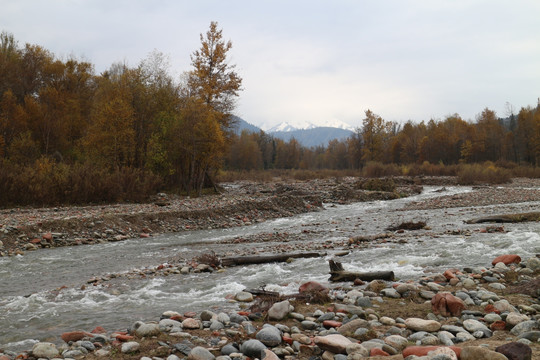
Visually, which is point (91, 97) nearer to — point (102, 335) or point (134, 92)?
point (134, 92)

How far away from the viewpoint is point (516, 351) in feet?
10.8

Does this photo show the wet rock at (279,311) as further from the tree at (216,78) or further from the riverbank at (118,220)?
the tree at (216,78)

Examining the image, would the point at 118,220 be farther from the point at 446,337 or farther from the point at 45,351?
the point at 446,337

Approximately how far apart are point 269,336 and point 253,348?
0.34m

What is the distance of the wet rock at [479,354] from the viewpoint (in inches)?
127

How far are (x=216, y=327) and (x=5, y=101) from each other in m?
32.2

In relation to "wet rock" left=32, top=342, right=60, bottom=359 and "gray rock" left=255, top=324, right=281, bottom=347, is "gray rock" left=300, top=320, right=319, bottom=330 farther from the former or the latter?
"wet rock" left=32, top=342, right=60, bottom=359

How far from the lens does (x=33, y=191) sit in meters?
20.3

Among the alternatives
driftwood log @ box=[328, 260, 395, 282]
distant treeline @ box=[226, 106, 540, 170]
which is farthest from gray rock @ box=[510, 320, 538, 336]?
distant treeline @ box=[226, 106, 540, 170]

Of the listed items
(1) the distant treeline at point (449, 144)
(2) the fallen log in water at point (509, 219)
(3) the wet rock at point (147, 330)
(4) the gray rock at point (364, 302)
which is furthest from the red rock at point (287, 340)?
(1) the distant treeline at point (449, 144)

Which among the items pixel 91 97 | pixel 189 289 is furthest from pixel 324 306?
pixel 91 97

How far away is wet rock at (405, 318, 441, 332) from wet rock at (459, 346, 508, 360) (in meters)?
1.35

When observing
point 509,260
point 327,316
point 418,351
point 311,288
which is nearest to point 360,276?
point 311,288

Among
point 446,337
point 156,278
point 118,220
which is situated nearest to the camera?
point 446,337
